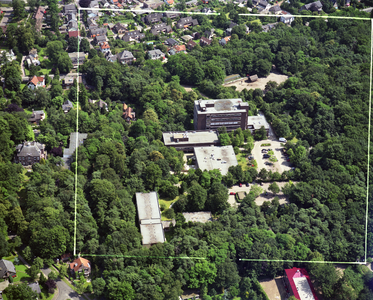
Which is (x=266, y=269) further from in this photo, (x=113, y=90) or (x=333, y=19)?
(x=333, y=19)

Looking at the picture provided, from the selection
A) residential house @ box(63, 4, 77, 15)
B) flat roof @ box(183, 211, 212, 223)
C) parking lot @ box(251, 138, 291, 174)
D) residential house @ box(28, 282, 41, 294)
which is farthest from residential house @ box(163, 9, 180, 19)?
residential house @ box(28, 282, 41, 294)

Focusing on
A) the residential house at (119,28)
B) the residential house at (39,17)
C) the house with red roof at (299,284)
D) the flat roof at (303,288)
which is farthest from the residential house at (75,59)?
the flat roof at (303,288)

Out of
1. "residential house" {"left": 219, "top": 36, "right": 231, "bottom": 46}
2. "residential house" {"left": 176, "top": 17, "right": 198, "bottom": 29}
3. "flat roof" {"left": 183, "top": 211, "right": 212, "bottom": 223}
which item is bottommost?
"flat roof" {"left": 183, "top": 211, "right": 212, "bottom": 223}

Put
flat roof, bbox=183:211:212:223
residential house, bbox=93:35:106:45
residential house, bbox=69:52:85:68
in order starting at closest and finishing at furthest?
flat roof, bbox=183:211:212:223 < residential house, bbox=69:52:85:68 < residential house, bbox=93:35:106:45

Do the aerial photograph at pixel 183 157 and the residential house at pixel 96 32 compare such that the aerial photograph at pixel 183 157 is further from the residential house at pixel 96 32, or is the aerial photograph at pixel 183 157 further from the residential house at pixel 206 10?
the residential house at pixel 206 10

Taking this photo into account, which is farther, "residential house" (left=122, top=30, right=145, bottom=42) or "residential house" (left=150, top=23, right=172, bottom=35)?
"residential house" (left=150, top=23, right=172, bottom=35)

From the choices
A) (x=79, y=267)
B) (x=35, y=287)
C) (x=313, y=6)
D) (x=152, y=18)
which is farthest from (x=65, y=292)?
(x=313, y=6)

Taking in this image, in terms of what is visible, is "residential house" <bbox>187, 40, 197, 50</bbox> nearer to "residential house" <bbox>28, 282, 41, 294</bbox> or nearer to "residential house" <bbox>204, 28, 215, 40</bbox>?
"residential house" <bbox>204, 28, 215, 40</bbox>

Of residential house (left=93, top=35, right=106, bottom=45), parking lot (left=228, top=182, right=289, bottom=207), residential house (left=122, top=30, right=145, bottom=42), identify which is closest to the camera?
parking lot (left=228, top=182, right=289, bottom=207)
